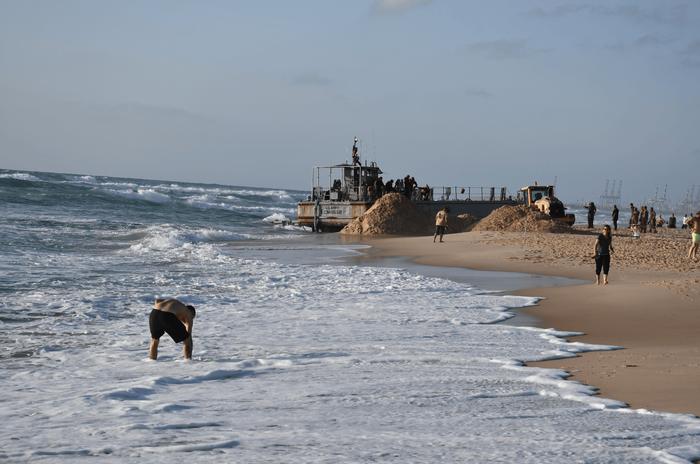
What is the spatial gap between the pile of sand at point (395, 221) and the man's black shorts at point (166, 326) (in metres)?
28.3

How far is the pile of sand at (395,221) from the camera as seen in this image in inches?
1480

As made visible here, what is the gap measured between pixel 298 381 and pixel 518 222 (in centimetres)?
2847

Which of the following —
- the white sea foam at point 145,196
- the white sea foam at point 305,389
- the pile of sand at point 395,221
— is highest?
the white sea foam at point 145,196

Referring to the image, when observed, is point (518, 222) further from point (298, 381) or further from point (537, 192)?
point (298, 381)

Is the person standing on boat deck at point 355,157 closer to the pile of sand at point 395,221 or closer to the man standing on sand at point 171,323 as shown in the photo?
the pile of sand at point 395,221

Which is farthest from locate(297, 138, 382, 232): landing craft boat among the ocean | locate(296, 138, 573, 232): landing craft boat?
the ocean

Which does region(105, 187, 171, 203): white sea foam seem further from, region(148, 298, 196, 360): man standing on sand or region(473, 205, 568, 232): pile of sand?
region(148, 298, 196, 360): man standing on sand

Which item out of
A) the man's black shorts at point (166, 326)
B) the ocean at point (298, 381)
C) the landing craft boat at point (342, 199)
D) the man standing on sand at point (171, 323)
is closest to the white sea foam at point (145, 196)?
the landing craft boat at point (342, 199)

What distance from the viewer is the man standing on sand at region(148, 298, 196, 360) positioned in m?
8.84

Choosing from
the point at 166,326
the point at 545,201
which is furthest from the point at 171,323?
the point at 545,201

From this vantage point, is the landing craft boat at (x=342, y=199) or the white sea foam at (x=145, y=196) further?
the white sea foam at (x=145, y=196)

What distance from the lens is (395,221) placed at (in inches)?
1496

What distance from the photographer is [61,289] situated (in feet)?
49.1

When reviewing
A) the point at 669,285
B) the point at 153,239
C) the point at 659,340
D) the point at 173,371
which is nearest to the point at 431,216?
the point at 153,239
